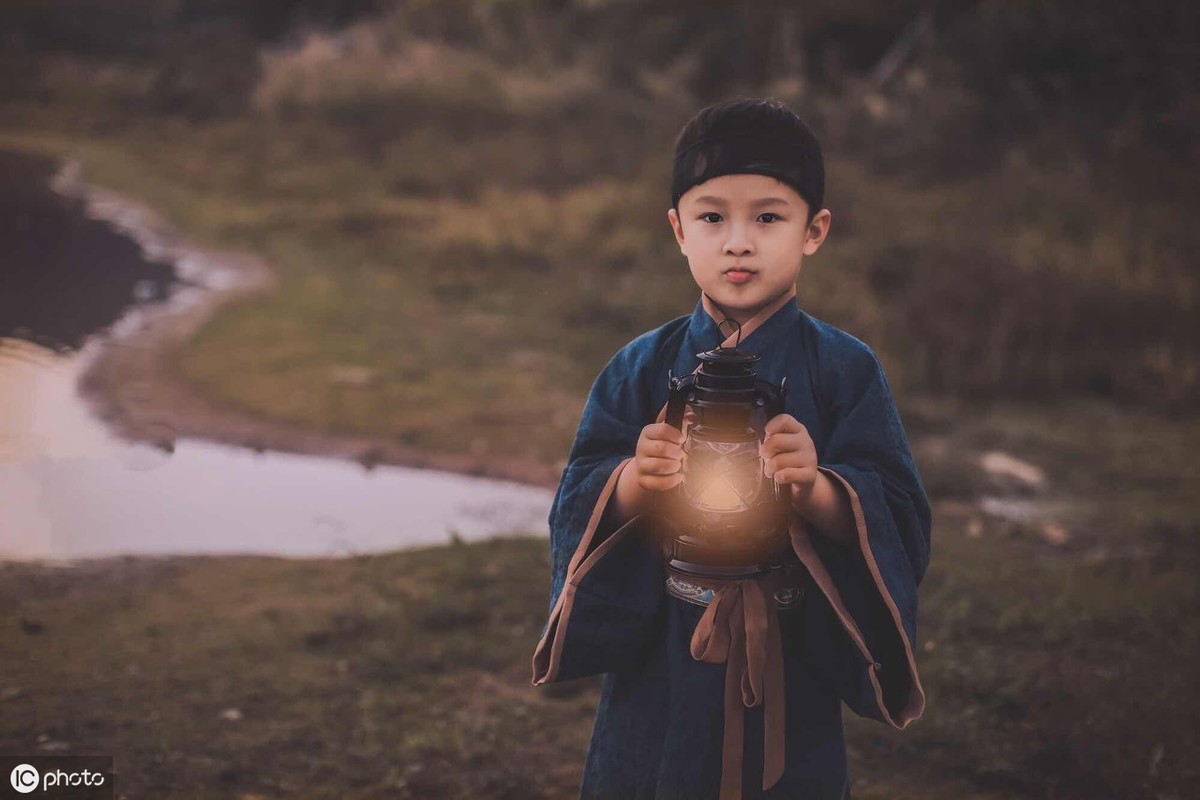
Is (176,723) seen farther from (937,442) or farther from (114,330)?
A: (114,330)

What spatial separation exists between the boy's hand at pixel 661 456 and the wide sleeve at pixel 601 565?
0.18m

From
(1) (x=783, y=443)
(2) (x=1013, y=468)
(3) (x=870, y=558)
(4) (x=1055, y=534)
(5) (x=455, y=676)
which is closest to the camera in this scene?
(1) (x=783, y=443)

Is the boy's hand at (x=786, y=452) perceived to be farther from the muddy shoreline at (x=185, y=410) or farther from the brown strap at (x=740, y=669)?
the muddy shoreline at (x=185, y=410)

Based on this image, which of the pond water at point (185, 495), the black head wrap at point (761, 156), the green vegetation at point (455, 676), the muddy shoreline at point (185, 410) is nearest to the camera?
the black head wrap at point (761, 156)

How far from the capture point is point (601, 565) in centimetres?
228

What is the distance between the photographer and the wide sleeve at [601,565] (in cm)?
225

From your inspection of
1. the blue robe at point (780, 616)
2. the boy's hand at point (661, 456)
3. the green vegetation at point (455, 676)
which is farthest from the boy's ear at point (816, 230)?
the green vegetation at point (455, 676)

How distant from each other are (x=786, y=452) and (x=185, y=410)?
5.27m

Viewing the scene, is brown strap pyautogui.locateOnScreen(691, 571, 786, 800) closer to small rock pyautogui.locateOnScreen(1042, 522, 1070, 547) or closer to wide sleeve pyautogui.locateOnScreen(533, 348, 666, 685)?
wide sleeve pyautogui.locateOnScreen(533, 348, 666, 685)

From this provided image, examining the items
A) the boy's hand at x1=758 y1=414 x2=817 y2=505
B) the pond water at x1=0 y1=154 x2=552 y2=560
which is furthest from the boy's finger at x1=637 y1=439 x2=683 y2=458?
the pond water at x1=0 y1=154 x2=552 y2=560

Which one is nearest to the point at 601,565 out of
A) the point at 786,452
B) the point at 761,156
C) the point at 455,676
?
the point at 786,452

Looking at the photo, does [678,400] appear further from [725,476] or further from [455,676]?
[455,676]

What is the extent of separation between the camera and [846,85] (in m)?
15.1

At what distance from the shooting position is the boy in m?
2.13
